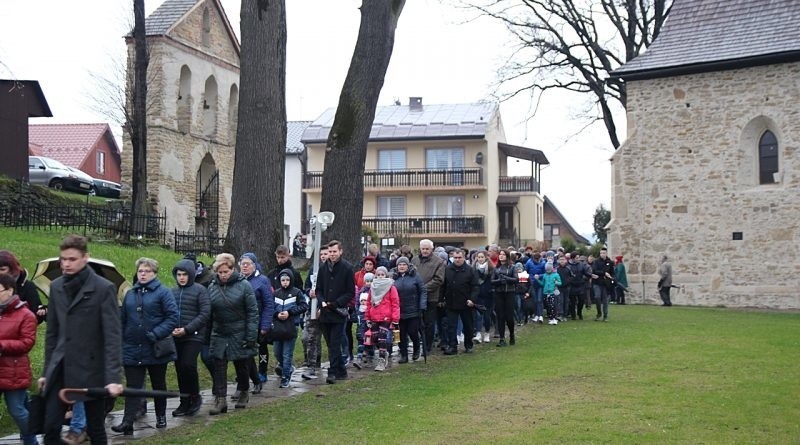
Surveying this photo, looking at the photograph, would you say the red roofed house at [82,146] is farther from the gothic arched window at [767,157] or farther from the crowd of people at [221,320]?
the crowd of people at [221,320]

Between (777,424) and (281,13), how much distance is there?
10387 mm

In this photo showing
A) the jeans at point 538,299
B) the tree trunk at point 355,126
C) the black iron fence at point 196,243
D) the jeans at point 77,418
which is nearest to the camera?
the jeans at point 77,418

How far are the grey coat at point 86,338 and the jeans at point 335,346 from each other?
571 cm

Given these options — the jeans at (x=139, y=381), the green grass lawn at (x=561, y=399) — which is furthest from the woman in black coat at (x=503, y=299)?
the jeans at (x=139, y=381)

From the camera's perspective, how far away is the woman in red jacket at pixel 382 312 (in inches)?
531

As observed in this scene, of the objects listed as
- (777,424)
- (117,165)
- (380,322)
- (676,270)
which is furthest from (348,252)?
(117,165)

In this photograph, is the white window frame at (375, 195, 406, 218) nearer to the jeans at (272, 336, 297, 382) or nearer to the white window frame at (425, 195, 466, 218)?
the white window frame at (425, 195, 466, 218)

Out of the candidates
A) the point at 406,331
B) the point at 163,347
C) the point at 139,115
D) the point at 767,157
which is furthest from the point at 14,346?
the point at 767,157

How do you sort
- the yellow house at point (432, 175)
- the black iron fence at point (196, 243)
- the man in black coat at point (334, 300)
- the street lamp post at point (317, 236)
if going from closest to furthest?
the man in black coat at point (334, 300)
the street lamp post at point (317, 236)
the black iron fence at point (196, 243)
the yellow house at point (432, 175)

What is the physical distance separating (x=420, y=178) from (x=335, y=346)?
131ft

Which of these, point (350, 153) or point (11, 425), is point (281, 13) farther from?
point (11, 425)

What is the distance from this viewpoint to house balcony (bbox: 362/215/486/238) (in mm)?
51438

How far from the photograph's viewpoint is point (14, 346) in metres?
7.50

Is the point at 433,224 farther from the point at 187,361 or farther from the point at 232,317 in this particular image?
the point at 187,361
